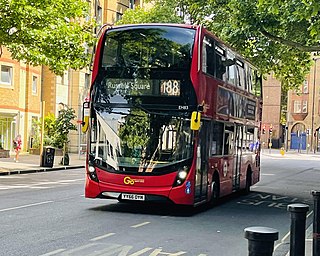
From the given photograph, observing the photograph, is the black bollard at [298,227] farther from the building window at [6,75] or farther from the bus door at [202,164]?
the building window at [6,75]

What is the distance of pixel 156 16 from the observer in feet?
146

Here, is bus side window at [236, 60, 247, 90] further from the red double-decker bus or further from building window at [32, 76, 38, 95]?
building window at [32, 76, 38, 95]

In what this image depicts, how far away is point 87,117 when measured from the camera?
13172mm

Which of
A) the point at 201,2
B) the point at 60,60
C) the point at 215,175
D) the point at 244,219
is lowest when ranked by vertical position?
the point at 244,219

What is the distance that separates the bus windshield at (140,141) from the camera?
1259 centimetres

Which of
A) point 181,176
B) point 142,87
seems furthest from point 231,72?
point 181,176

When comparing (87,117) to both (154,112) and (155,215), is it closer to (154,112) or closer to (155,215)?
(154,112)

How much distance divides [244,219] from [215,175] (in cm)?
184

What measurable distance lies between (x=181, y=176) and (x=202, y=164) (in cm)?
98

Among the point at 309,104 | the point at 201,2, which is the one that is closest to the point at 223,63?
the point at 201,2

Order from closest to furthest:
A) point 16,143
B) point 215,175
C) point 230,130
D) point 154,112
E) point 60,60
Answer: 1. point 154,112
2. point 215,175
3. point 230,130
4. point 60,60
5. point 16,143

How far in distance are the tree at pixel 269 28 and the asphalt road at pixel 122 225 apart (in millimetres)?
4750

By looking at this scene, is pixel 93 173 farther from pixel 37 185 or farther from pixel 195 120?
pixel 37 185

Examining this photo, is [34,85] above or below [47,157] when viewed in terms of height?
above
